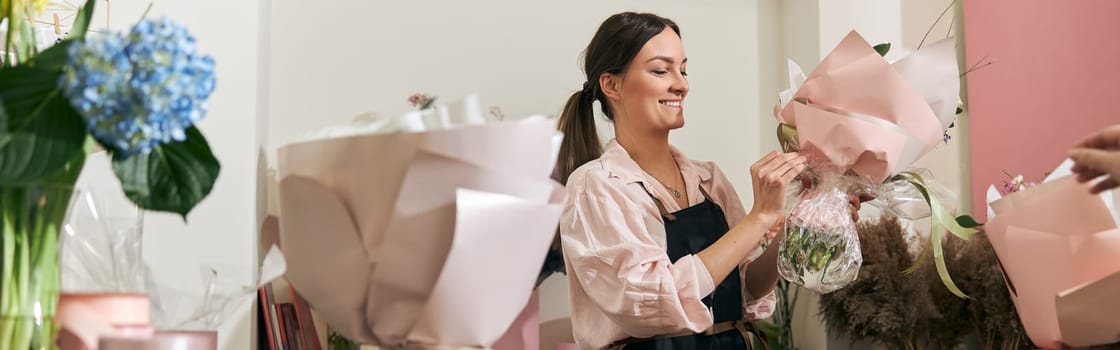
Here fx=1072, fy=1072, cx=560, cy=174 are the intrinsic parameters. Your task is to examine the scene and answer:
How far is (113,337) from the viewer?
3.59ft

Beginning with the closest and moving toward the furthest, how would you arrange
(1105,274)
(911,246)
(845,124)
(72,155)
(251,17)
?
(72,155)
(1105,274)
(845,124)
(251,17)
(911,246)

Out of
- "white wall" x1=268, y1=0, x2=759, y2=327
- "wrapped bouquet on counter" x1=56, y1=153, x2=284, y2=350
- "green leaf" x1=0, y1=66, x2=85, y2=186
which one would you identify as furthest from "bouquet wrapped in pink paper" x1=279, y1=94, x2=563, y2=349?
"white wall" x1=268, y1=0, x2=759, y2=327

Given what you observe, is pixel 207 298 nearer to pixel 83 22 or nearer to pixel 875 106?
pixel 83 22

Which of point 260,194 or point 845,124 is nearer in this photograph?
point 845,124

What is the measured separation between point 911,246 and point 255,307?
67.8 inches

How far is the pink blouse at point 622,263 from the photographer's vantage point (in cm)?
207

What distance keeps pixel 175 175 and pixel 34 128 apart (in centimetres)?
15

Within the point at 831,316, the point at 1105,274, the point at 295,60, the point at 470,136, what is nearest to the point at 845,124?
the point at 1105,274

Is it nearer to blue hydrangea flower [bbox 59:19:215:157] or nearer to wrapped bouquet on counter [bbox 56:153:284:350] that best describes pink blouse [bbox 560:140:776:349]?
wrapped bouquet on counter [bbox 56:153:284:350]

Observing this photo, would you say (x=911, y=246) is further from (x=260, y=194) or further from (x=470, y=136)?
(x=470, y=136)

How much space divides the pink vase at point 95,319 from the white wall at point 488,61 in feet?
6.08

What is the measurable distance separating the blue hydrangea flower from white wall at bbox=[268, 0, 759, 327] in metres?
1.96

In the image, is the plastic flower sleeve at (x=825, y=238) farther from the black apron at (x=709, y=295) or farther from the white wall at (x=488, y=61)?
the white wall at (x=488, y=61)

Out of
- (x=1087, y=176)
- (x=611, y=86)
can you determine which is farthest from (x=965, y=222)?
(x=611, y=86)
